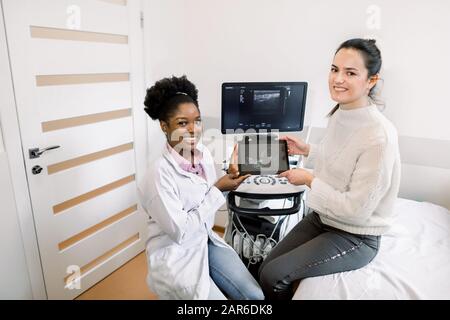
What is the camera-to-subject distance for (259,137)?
1.69 metres

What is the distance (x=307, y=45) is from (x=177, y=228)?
143cm

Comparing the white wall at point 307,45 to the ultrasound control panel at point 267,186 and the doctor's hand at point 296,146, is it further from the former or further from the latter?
the ultrasound control panel at point 267,186

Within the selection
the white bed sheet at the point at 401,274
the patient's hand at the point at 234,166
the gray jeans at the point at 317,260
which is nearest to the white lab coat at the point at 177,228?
the patient's hand at the point at 234,166

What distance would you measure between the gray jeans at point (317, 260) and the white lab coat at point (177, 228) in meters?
0.29

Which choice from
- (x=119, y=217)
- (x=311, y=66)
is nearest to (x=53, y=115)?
(x=119, y=217)

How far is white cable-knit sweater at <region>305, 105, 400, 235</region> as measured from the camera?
1.11m

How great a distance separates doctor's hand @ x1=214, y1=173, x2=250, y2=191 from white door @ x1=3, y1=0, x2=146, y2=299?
2.79 feet

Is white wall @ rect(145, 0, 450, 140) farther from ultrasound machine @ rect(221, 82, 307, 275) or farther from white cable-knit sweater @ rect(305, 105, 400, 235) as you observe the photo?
white cable-knit sweater @ rect(305, 105, 400, 235)

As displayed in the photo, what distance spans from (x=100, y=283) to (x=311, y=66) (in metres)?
1.91

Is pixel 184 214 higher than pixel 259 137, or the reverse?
pixel 259 137

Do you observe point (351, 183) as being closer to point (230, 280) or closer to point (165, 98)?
point (230, 280)

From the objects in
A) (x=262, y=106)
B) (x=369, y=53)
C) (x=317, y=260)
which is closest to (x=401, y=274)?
(x=317, y=260)

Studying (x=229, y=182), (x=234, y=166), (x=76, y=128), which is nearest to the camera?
(x=229, y=182)

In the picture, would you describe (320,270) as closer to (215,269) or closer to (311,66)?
(215,269)
